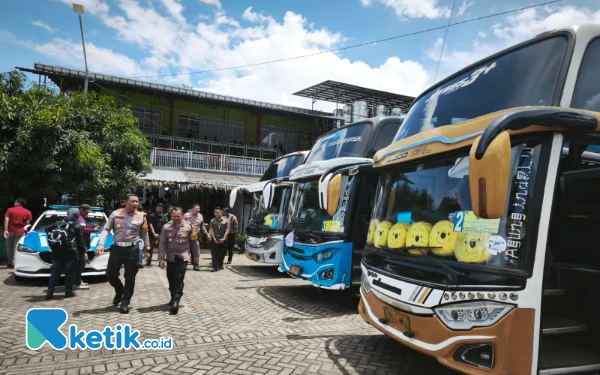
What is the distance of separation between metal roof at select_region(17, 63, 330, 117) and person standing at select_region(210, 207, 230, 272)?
1118 cm

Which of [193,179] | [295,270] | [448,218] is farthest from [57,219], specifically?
[448,218]

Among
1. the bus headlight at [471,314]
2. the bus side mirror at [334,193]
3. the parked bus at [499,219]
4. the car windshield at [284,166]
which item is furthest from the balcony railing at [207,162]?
the bus headlight at [471,314]

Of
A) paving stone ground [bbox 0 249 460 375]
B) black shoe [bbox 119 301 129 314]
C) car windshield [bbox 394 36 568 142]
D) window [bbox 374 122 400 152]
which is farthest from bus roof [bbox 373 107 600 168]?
black shoe [bbox 119 301 129 314]

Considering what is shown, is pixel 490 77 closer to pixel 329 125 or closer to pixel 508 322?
pixel 508 322

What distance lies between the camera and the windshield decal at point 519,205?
10.7 feet

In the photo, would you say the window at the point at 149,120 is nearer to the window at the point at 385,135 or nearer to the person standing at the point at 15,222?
the person standing at the point at 15,222

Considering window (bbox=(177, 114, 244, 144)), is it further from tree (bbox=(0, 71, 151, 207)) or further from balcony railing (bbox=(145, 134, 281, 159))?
tree (bbox=(0, 71, 151, 207))

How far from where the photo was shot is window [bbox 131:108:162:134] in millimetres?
20750

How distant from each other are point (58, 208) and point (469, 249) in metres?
9.61

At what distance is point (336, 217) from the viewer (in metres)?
7.37

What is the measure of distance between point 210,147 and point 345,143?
46.7ft

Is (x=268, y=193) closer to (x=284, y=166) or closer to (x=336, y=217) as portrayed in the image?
(x=336, y=217)

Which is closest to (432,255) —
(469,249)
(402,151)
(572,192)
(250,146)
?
(469,249)

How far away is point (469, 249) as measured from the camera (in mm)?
3572
